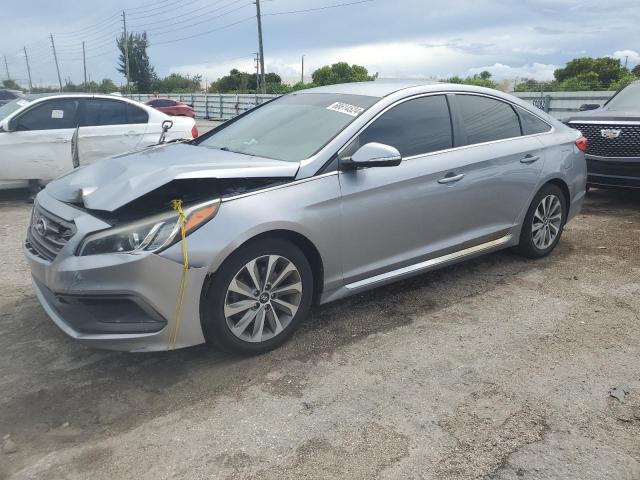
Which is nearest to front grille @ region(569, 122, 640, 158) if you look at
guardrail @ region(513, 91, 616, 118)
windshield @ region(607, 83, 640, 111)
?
windshield @ region(607, 83, 640, 111)

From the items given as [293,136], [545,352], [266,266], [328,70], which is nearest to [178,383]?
[266,266]

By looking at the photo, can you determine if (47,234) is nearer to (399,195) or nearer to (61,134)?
(399,195)

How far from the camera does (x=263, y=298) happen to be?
129 inches

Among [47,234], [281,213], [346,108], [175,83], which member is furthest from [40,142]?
[175,83]

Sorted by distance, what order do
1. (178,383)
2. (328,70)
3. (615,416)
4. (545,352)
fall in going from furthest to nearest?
(328,70)
(545,352)
(178,383)
(615,416)

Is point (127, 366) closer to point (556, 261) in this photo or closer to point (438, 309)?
point (438, 309)

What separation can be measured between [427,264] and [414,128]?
992 millimetres

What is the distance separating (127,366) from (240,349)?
0.67m

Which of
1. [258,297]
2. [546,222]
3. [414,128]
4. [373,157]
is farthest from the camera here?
[546,222]

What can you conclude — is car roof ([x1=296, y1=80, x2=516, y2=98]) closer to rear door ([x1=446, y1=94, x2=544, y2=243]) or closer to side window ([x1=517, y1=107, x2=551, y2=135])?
rear door ([x1=446, y1=94, x2=544, y2=243])

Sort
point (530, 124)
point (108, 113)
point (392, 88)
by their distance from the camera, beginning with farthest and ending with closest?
point (108, 113) → point (530, 124) → point (392, 88)

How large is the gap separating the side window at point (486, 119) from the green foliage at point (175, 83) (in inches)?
2663

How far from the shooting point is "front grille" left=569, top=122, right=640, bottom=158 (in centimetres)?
701

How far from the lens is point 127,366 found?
10.8ft
